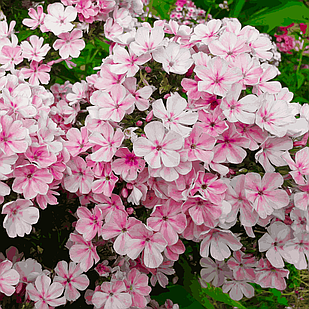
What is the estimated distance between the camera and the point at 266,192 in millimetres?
542

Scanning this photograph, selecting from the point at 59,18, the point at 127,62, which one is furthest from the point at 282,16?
the point at 127,62

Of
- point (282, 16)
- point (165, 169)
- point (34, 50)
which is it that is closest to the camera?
point (165, 169)

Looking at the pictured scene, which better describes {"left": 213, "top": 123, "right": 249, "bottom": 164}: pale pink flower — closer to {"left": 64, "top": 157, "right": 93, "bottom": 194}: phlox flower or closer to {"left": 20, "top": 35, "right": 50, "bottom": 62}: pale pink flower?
{"left": 64, "top": 157, "right": 93, "bottom": 194}: phlox flower

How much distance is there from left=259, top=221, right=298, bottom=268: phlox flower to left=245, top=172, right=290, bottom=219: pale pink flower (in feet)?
0.15

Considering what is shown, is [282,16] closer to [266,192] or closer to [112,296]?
[266,192]

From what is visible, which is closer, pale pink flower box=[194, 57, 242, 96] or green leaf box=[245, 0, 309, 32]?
pale pink flower box=[194, 57, 242, 96]

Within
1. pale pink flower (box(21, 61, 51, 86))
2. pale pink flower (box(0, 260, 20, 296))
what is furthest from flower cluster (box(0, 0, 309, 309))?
pale pink flower (box(21, 61, 51, 86))

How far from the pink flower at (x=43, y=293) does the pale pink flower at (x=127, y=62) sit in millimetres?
355

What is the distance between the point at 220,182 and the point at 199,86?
0.15 metres

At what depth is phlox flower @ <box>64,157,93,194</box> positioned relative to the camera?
0.60 meters

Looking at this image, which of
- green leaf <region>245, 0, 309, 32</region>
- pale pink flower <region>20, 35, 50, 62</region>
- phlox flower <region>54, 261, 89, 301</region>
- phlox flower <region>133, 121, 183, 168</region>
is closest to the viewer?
phlox flower <region>133, 121, 183, 168</region>

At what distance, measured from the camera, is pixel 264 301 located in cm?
94

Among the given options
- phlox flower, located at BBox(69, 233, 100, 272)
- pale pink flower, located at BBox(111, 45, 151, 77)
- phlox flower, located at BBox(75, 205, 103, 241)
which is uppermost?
pale pink flower, located at BBox(111, 45, 151, 77)

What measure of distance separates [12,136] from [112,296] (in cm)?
30
